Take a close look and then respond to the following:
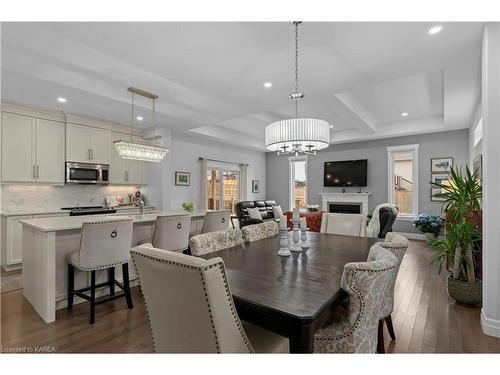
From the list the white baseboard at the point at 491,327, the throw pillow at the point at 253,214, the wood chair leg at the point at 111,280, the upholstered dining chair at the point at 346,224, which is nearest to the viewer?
the white baseboard at the point at 491,327

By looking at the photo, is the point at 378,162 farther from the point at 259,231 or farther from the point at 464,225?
the point at 259,231

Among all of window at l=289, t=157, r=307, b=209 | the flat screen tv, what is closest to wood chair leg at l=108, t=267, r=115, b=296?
the flat screen tv

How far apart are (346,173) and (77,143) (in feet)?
20.8

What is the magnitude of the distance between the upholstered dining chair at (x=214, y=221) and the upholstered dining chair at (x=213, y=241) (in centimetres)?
111

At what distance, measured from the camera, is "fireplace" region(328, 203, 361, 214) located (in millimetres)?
7113

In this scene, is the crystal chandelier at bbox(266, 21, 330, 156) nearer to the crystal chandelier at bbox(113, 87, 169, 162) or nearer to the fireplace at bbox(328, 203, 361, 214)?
the crystal chandelier at bbox(113, 87, 169, 162)

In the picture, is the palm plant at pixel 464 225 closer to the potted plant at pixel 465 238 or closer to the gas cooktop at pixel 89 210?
the potted plant at pixel 465 238

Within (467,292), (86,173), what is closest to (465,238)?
(467,292)

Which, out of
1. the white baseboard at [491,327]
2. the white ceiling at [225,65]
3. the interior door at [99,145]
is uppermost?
the white ceiling at [225,65]

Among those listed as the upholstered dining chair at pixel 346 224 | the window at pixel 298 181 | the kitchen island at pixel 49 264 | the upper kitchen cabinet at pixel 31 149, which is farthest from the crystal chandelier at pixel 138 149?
the window at pixel 298 181

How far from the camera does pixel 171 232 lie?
9.73 ft

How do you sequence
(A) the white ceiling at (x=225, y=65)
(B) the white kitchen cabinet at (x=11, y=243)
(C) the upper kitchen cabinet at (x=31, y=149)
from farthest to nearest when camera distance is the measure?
(C) the upper kitchen cabinet at (x=31, y=149), (B) the white kitchen cabinet at (x=11, y=243), (A) the white ceiling at (x=225, y=65)

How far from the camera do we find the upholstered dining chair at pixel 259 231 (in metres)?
2.58
